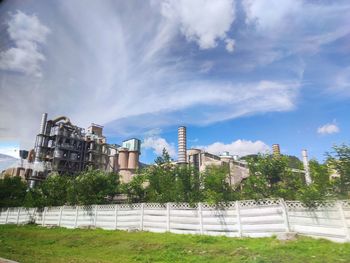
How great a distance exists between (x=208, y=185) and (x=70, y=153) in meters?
40.2

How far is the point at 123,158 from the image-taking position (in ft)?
144

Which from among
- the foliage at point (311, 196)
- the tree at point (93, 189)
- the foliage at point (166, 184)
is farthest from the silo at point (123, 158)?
the foliage at point (311, 196)

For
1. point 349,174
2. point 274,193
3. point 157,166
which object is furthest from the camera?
point 157,166

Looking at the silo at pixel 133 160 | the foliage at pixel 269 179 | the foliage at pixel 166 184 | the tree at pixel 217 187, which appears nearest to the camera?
the foliage at pixel 269 179

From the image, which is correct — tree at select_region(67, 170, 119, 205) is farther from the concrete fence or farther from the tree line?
the concrete fence

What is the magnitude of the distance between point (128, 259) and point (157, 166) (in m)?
9.02


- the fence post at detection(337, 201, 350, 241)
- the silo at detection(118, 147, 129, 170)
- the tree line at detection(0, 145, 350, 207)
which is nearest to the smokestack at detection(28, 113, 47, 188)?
the silo at detection(118, 147, 129, 170)

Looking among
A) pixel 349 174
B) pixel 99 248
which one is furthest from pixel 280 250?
pixel 99 248

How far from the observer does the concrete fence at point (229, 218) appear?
8.31 m

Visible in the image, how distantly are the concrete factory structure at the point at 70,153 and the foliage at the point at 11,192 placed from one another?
15770 mm

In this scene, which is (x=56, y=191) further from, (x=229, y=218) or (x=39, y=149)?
(x=39, y=149)

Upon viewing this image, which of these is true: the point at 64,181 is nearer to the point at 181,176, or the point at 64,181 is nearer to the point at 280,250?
the point at 181,176

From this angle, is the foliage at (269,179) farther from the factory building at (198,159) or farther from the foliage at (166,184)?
the factory building at (198,159)

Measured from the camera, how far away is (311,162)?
9.85 metres
